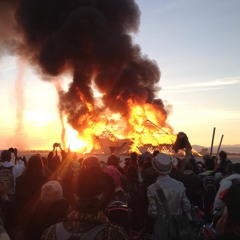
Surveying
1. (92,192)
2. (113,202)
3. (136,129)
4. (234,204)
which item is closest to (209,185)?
(113,202)

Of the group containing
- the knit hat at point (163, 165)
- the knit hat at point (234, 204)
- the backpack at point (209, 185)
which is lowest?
the backpack at point (209, 185)

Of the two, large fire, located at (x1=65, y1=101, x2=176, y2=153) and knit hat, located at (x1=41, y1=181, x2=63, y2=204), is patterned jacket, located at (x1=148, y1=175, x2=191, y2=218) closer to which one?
knit hat, located at (x1=41, y1=181, x2=63, y2=204)

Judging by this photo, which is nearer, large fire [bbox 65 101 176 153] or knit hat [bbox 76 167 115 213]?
knit hat [bbox 76 167 115 213]

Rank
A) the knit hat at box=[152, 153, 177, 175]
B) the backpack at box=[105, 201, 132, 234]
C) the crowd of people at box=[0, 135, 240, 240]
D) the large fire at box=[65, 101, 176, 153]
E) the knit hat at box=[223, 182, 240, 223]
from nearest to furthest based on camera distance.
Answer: the knit hat at box=[223, 182, 240, 223] → the crowd of people at box=[0, 135, 240, 240] → the backpack at box=[105, 201, 132, 234] → the knit hat at box=[152, 153, 177, 175] → the large fire at box=[65, 101, 176, 153]

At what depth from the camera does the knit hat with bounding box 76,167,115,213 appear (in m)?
2.81

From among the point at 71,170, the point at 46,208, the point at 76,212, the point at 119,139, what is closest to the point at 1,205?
the point at 46,208

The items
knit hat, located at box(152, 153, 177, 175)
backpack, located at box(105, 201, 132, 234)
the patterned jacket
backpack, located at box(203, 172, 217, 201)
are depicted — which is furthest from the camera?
backpack, located at box(203, 172, 217, 201)

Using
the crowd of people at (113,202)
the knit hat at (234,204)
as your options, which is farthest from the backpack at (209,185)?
the knit hat at (234,204)

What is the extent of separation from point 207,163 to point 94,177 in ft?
16.5

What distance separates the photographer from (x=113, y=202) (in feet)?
15.2

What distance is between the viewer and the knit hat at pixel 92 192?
281 centimetres

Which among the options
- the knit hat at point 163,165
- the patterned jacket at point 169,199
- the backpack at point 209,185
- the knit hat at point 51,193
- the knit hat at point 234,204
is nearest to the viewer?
the knit hat at point 234,204

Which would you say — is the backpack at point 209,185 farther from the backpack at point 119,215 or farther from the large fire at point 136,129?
the large fire at point 136,129

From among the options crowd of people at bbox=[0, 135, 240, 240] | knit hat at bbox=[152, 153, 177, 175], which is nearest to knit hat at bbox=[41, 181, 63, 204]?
crowd of people at bbox=[0, 135, 240, 240]
